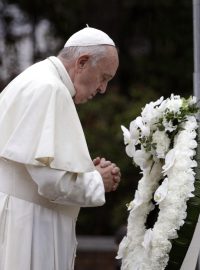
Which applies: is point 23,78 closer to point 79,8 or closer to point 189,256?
point 189,256

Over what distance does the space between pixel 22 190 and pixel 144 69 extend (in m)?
11.1

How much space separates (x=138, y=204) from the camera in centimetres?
403

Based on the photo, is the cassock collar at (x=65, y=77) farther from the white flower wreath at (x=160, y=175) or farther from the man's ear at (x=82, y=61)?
the white flower wreath at (x=160, y=175)

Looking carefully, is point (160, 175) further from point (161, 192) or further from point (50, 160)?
point (50, 160)

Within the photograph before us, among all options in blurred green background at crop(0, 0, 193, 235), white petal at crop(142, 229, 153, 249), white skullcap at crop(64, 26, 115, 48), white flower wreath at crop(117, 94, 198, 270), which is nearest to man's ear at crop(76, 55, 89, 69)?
white skullcap at crop(64, 26, 115, 48)

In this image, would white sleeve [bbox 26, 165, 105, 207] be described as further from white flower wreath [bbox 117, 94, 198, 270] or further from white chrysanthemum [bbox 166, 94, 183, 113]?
A: white chrysanthemum [bbox 166, 94, 183, 113]

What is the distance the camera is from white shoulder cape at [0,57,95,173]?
12.3 ft

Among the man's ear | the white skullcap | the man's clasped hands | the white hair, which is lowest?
the man's clasped hands

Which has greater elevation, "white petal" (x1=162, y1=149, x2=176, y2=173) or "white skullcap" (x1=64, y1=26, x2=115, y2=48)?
"white skullcap" (x1=64, y1=26, x2=115, y2=48)

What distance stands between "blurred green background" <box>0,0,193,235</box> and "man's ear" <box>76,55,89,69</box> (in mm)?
9109

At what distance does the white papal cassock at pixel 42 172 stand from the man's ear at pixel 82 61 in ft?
0.29

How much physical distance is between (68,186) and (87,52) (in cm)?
73

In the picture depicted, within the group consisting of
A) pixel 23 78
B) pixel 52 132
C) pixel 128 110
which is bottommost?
pixel 128 110

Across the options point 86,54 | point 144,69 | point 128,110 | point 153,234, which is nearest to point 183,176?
point 153,234
